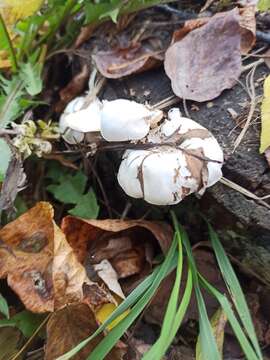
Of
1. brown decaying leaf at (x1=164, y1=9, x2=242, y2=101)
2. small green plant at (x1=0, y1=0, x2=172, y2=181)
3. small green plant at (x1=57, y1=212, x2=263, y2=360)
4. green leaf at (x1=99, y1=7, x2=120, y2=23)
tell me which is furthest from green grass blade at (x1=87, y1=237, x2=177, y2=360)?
green leaf at (x1=99, y1=7, x2=120, y2=23)

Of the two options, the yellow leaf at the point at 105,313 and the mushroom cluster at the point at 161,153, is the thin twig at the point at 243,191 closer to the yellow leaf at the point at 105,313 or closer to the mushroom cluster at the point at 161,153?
the mushroom cluster at the point at 161,153

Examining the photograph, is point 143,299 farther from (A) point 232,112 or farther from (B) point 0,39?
(B) point 0,39

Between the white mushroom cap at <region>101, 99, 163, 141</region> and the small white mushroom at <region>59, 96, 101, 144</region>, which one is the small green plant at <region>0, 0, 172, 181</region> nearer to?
the small white mushroom at <region>59, 96, 101, 144</region>

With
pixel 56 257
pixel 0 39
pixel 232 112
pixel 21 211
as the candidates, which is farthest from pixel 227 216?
pixel 0 39

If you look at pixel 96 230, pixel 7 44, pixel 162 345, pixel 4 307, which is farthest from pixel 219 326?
pixel 7 44

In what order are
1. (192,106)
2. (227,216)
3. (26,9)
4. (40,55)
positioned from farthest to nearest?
(40,55) < (26,9) < (192,106) < (227,216)

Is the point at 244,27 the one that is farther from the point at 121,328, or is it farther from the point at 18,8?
the point at 121,328
